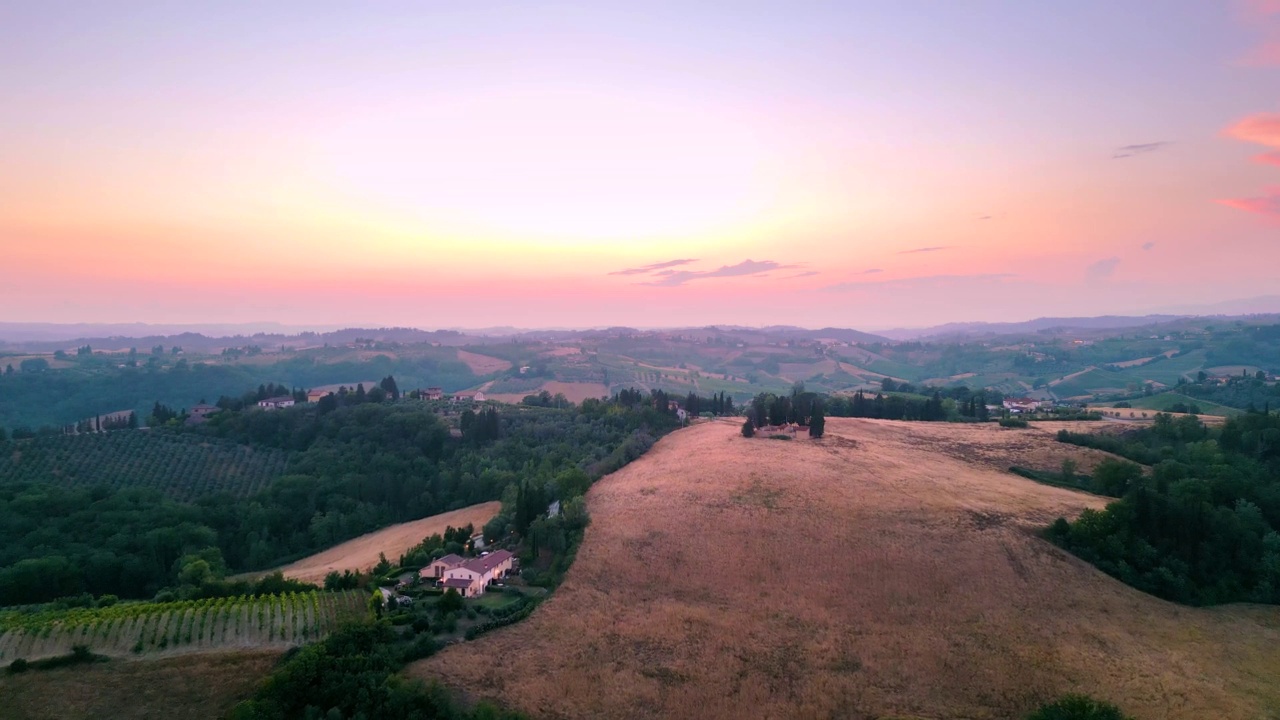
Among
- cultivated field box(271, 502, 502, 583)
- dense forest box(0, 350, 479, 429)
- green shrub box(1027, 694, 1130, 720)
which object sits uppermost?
dense forest box(0, 350, 479, 429)

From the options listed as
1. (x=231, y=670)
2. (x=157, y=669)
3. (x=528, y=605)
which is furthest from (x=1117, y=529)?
(x=157, y=669)

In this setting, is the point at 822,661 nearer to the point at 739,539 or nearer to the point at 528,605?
the point at 739,539

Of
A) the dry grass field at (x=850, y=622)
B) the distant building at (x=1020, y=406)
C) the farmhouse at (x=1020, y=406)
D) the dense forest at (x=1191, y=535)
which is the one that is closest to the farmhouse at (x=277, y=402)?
the dry grass field at (x=850, y=622)

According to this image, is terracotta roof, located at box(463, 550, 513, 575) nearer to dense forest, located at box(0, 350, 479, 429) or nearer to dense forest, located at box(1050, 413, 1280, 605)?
dense forest, located at box(1050, 413, 1280, 605)

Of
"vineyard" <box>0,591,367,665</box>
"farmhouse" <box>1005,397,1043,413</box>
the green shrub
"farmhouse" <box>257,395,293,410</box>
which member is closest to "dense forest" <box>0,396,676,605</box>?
"farmhouse" <box>257,395,293,410</box>

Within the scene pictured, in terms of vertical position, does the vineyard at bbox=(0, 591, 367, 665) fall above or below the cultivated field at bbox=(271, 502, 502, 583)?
above

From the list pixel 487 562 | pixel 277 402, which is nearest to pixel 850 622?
pixel 487 562

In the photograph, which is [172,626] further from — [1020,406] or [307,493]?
[1020,406]
